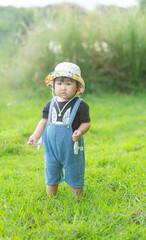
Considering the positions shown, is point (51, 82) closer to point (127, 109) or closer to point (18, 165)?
point (18, 165)

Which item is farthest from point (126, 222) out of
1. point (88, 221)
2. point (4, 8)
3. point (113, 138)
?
point (4, 8)

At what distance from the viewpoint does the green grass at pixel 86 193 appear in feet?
6.73

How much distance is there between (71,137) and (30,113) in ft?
10.5

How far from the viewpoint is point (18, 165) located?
325cm

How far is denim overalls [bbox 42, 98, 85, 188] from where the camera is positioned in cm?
224

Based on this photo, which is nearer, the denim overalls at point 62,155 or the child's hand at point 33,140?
the denim overalls at point 62,155

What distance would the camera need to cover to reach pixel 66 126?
224 centimetres

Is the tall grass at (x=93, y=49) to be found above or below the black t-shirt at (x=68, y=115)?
above

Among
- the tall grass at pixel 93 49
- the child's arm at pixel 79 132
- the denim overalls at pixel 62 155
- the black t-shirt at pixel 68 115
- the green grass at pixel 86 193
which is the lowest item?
the green grass at pixel 86 193

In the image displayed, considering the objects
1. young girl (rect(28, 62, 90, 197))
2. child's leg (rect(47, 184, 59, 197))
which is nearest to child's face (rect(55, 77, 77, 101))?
young girl (rect(28, 62, 90, 197))

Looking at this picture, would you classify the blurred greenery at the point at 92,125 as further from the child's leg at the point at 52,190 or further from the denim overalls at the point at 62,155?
the denim overalls at the point at 62,155

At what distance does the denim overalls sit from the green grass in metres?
0.20

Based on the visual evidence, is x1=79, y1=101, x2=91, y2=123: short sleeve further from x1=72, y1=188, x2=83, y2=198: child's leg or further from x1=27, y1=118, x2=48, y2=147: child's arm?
x1=72, y1=188, x2=83, y2=198: child's leg

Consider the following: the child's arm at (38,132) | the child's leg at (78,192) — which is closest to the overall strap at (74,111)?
the child's arm at (38,132)
